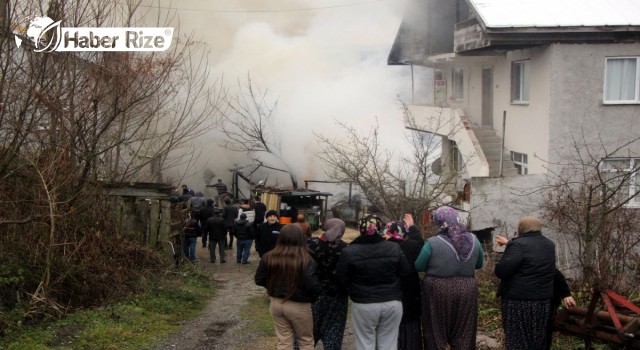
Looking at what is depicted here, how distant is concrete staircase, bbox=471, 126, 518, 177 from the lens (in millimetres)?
19784

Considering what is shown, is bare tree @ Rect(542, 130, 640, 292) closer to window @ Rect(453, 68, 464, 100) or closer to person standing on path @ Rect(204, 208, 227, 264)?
person standing on path @ Rect(204, 208, 227, 264)

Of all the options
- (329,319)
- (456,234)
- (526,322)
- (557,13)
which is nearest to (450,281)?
(456,234)

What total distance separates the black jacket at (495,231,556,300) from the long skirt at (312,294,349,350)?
4.94ft

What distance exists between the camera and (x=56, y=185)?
9656mm

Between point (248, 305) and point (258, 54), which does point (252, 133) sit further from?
point (248, 305)

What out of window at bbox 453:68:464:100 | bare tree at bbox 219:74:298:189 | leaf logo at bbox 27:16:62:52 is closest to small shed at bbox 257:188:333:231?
window at bbox 453:68:464:100

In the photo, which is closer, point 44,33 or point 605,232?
point 605,232

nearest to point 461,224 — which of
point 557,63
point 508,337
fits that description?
point 508,337

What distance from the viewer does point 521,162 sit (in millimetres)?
19656

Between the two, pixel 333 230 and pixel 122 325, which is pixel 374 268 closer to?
pixel 333 230

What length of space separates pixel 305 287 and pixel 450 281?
1.26 metres

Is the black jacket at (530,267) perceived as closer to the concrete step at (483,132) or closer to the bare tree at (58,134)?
the bare tree at (58,134)

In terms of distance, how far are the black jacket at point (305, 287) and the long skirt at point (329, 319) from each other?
35 cm

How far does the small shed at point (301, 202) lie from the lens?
77.4 feet
